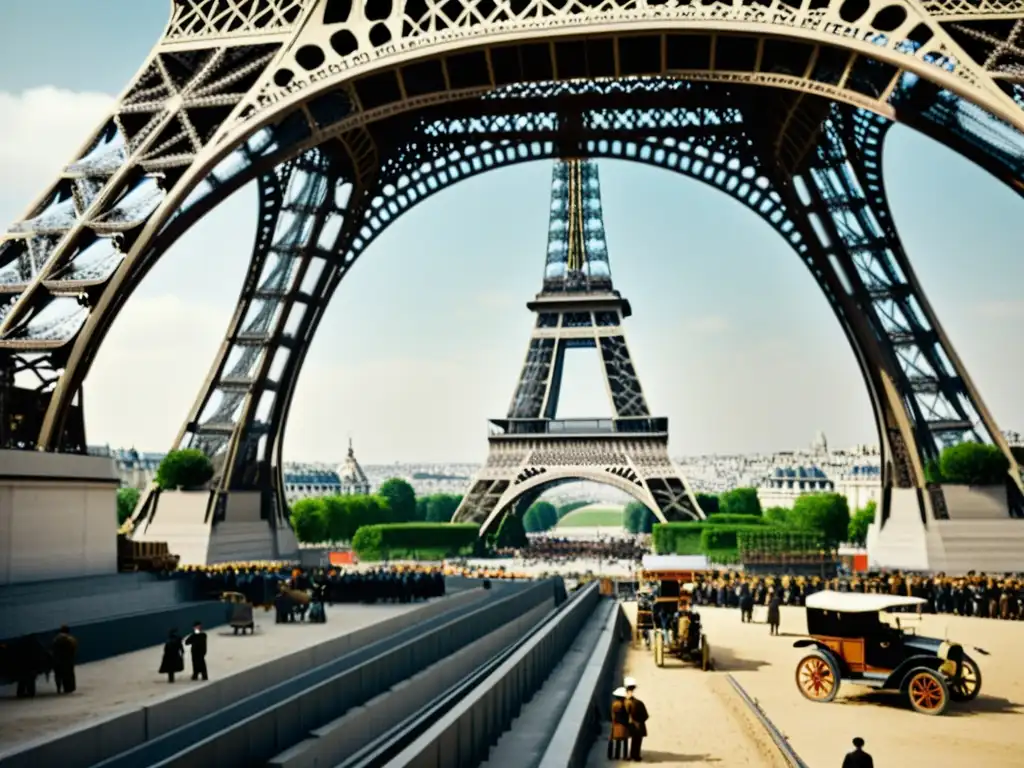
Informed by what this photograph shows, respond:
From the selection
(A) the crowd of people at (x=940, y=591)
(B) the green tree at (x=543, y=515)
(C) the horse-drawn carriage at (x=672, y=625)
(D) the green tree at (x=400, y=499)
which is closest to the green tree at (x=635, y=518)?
(B) the green tree at (x=543, y=515)

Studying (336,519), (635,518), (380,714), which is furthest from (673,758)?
(635,518)

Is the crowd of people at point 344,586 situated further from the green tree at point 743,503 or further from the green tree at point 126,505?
the green tree at point 743,503

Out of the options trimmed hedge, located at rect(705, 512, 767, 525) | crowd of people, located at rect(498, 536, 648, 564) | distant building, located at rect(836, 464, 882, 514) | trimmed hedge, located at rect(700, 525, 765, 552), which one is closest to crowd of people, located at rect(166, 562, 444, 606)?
trimmed hedge, located at rect(700, 525, 765, 552)

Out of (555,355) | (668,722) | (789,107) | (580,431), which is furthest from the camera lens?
(555,355)

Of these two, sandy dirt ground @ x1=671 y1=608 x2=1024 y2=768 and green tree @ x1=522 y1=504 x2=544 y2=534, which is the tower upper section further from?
green tree @ x1=522 y1=504 x2=544 y2=534

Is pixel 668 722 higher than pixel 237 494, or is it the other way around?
pixel 237 494

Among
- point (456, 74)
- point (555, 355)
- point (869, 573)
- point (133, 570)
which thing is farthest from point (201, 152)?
point (555, 355)

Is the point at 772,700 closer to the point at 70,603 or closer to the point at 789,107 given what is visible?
the point at 70,603
